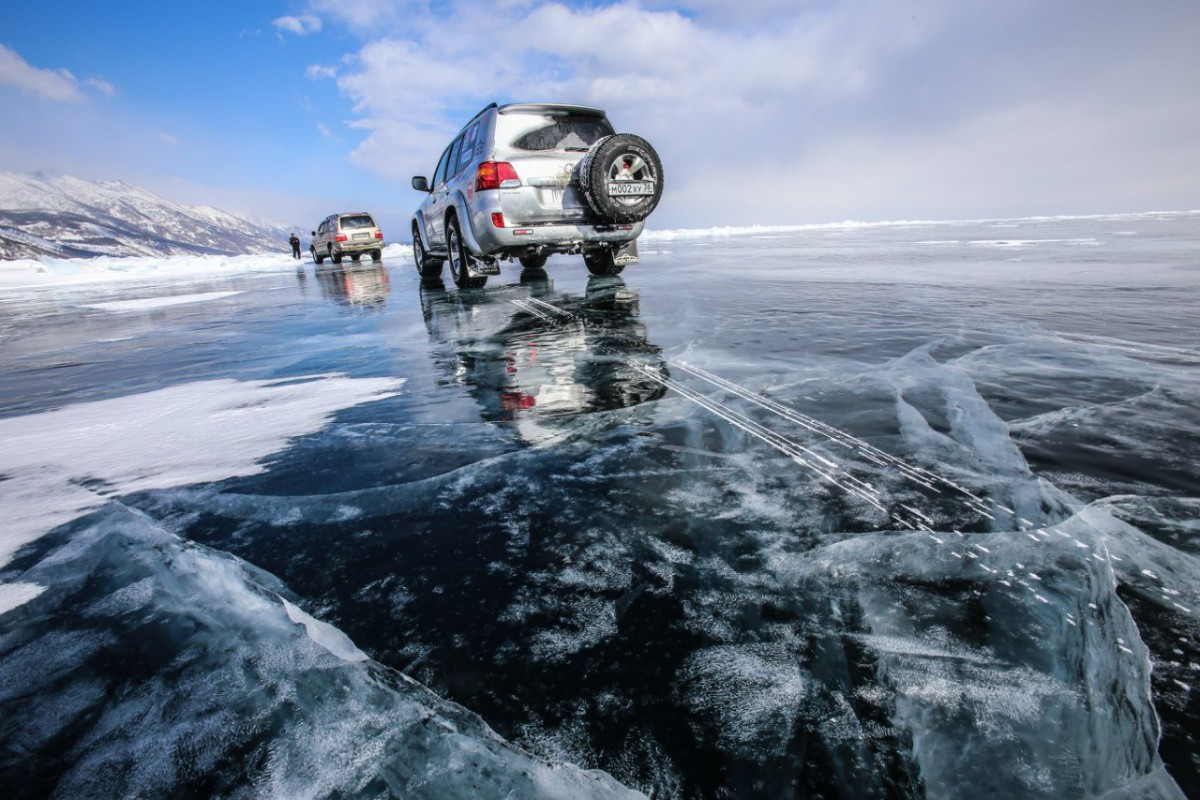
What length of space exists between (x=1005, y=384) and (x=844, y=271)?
21.4 feet

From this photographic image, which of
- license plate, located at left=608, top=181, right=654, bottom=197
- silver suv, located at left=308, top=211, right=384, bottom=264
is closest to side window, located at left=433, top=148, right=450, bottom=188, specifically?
license plate, located at left=608, top=181, right=654, bottom=197

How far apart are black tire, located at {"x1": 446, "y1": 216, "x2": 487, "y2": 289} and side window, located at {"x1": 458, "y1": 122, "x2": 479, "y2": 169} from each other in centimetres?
78

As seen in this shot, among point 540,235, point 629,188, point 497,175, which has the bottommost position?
point 540,235

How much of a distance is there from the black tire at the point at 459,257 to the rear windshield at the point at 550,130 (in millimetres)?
1748

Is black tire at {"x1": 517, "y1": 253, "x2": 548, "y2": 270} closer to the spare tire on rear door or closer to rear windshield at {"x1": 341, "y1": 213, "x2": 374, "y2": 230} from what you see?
the spare tire on rear door

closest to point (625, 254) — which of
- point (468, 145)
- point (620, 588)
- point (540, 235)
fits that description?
point (540, 235)

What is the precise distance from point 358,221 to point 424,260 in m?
13.0

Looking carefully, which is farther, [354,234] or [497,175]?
[354,234]

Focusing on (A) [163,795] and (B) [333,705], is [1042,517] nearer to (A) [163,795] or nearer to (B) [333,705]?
(B) [333,705]

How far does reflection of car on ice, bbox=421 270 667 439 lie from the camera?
9.11 ft

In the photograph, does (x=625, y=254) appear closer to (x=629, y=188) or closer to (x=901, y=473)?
(x=629, y=188)

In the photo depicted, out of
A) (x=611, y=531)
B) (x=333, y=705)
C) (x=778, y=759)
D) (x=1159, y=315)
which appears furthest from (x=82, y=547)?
(x=1159, y=315)

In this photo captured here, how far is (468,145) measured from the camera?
6.77 meters

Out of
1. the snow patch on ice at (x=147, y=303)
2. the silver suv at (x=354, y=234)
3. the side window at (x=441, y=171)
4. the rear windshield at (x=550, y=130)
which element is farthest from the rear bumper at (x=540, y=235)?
the silver suv at (x=354, y=234)
